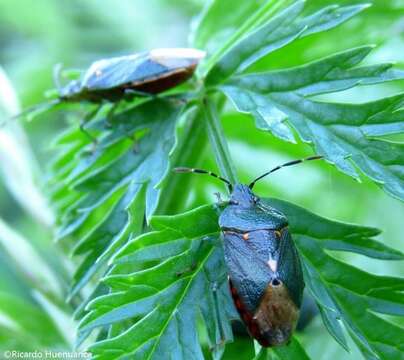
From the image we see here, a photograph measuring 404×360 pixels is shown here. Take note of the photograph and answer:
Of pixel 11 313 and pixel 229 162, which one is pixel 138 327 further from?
pixel 11 313

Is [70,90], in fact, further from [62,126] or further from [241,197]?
[62,126]

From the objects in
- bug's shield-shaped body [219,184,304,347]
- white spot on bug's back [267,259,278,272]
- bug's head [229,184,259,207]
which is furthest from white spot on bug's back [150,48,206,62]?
white spot on bug's back [267,259,278,272]

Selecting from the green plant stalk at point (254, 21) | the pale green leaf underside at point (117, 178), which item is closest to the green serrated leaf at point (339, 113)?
the green plant stalk at point (254, 21)

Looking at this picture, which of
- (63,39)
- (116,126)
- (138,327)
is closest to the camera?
(138,327)

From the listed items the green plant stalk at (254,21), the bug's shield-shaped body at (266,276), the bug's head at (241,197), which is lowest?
the bug's shield-shaped body at (266,276)

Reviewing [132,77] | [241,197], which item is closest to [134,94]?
[132,77]

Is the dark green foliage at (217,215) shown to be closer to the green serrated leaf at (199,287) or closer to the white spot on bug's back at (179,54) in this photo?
the green serrated leaf at (199,287)

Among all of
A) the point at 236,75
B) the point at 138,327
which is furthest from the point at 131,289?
the point at 236,75
